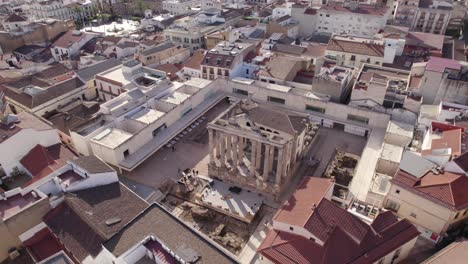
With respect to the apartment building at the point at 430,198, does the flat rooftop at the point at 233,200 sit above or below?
below

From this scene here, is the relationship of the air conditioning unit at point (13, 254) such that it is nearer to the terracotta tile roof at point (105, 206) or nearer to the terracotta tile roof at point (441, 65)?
the terracotta tile roof at point (105, 206)

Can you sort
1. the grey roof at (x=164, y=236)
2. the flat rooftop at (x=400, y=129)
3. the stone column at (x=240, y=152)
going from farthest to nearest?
the flat rooftop at (x=400, y=129), the stone column at (x=240, y=152), the grey roof at (x=164, y=236)

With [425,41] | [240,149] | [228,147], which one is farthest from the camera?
[425,41]

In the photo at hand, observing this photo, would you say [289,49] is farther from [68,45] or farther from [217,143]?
[68,45]

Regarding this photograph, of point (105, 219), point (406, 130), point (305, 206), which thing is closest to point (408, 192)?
point (305, 206)

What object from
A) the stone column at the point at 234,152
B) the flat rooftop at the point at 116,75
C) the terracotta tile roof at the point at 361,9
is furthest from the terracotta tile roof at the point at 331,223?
the terracotta tile roof at the point at 361,9

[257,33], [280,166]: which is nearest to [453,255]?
[280,166]
